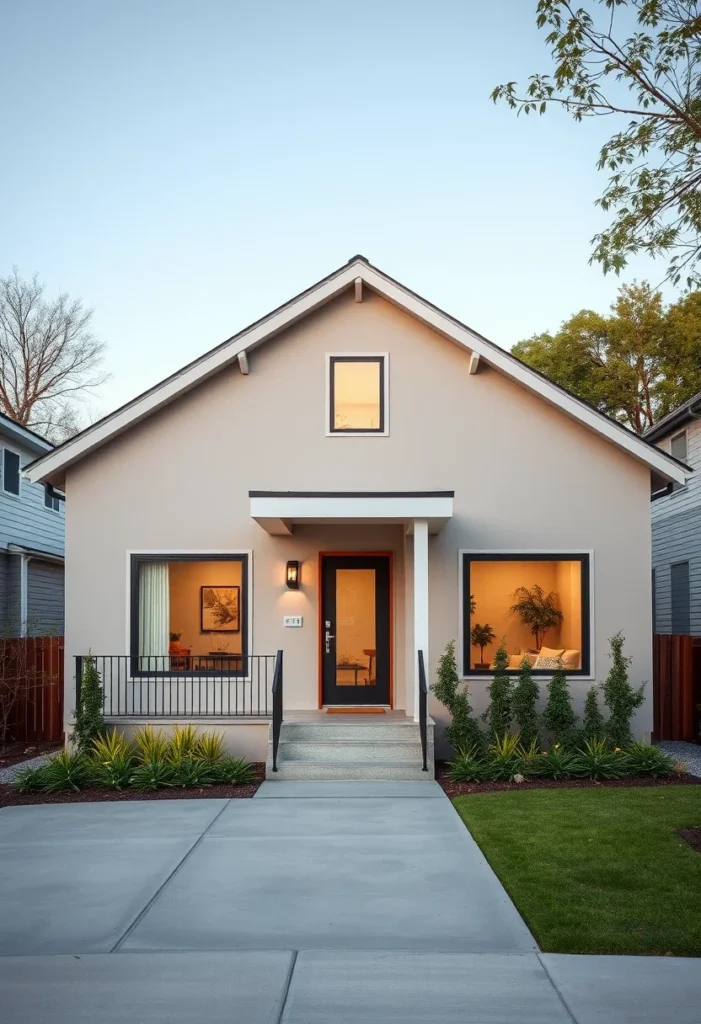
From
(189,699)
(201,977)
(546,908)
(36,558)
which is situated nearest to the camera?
(201,977)

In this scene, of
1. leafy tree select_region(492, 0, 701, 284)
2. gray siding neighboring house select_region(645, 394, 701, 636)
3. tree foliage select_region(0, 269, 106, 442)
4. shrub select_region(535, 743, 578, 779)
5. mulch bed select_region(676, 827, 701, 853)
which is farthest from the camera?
tree foliage select_region(0, 269, 106, 442)

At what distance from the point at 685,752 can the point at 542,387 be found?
5631mm

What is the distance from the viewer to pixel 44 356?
3388 centimetres

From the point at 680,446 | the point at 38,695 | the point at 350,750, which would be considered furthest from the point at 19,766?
the point at 680,446

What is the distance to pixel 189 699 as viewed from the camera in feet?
43.0

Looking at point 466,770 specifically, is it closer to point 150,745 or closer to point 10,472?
point 150,745

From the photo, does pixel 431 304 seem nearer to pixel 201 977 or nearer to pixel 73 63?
pixel 73 63

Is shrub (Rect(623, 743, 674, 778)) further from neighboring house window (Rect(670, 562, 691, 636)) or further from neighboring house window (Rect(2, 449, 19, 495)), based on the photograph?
neighboring house window (Rect(2, 449, 19, 495))

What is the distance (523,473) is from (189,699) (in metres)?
5.64

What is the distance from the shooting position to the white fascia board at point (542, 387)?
12758 millimetres

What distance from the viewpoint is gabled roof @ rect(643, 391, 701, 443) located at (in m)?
17.5

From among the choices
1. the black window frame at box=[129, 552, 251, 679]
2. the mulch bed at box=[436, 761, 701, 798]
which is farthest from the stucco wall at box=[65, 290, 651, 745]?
the mulch bed at box=[436, 761, 701, 798]

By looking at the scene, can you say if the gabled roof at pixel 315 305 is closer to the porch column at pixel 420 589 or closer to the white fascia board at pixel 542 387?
the white fascia board at pixel 542 387

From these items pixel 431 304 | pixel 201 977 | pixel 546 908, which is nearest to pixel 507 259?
pixel 431 304
